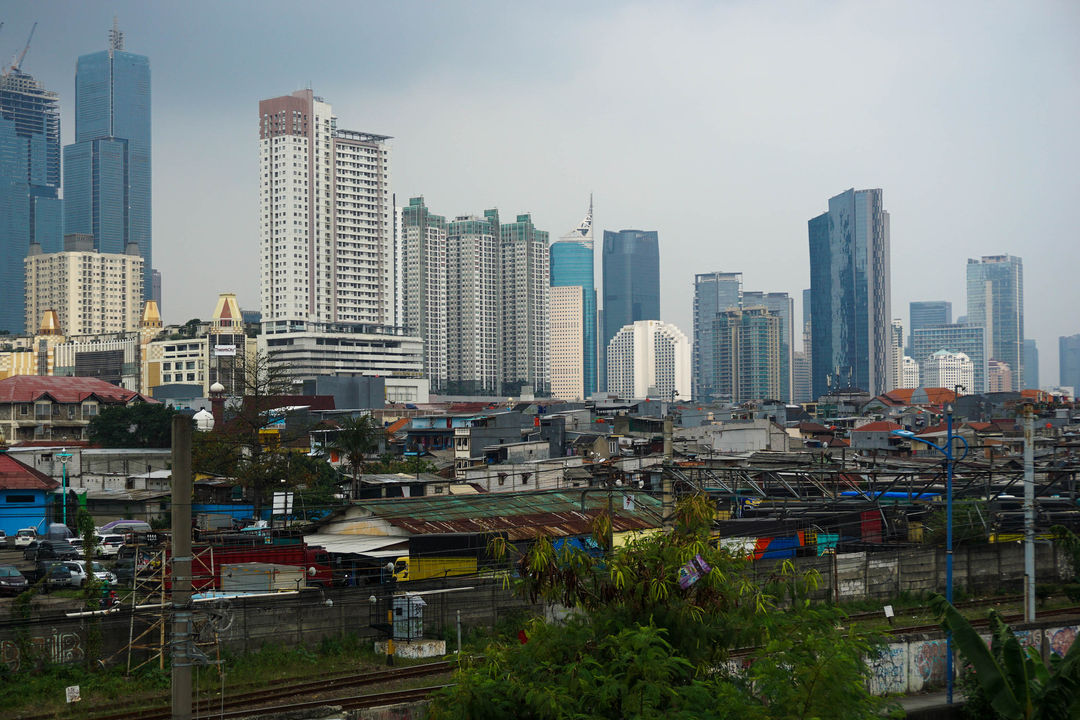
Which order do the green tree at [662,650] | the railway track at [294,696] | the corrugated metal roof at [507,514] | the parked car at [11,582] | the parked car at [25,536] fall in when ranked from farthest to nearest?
1. the parked car at [25,536]
2. the corrugated metal roof at [507,514]
3. the parked car at [11,582]
4. the railway track at [294,696]
5. the green tree at [662,650]

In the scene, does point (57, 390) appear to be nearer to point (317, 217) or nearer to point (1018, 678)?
point (1018, 678)

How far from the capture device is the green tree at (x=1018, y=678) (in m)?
16.1

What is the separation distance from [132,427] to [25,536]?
36472 millimetres

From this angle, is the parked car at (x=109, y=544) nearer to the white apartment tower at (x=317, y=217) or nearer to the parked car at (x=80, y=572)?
the parked car at (x=80, y=572)

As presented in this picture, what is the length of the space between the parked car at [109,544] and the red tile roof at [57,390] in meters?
44.7

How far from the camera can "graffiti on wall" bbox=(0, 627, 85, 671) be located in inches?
857

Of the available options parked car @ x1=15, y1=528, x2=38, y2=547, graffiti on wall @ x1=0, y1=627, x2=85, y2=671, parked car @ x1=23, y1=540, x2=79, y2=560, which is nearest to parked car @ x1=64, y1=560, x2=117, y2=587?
parked car @ x1=23, y1=540, x2=79, y2=560

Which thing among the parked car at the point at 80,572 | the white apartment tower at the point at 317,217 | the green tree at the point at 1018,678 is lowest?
the parked car at the point at 80,572

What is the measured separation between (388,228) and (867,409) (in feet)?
299

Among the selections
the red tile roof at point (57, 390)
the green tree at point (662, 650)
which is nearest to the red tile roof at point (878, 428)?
the red tile roof at point (57, 390)

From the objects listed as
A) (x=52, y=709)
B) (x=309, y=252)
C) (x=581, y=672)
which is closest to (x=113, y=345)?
(x=309, y=252)

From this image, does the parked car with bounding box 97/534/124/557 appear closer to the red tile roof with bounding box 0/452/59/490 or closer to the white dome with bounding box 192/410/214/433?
the red tile roof with bounding box 0/452/59/490

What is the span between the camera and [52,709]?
66.2 ft

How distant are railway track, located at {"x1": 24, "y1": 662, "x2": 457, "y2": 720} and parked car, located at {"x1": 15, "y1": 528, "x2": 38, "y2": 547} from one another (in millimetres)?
20641
